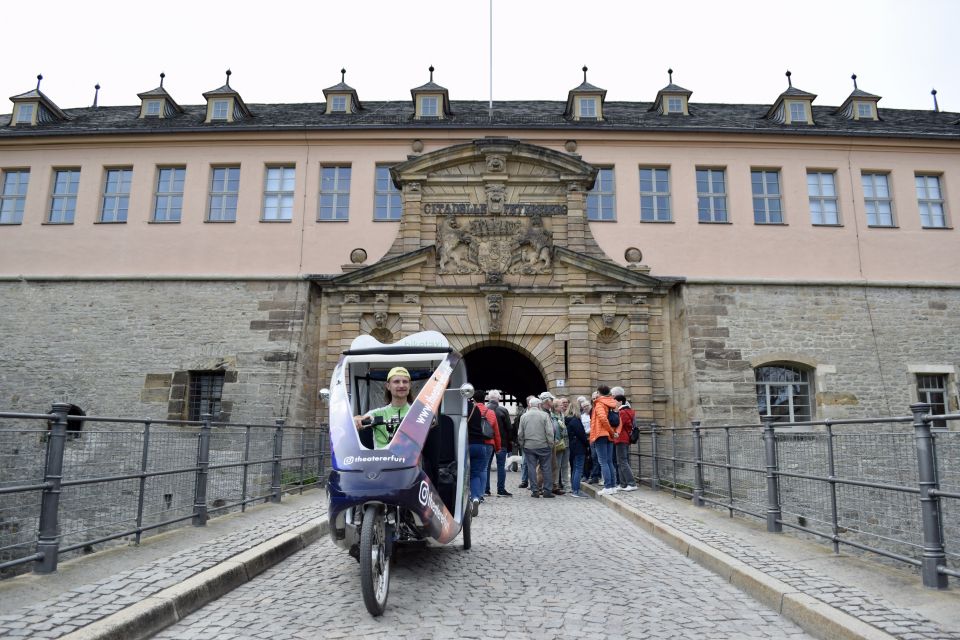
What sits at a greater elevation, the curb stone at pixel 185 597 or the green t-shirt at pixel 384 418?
the green t-shirt at pixel 384 418

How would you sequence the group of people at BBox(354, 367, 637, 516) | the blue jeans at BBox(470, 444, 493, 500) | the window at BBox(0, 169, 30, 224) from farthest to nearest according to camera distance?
1. the window at BBox(0, 169, 30, 224)
2. the group of people at BBox(354, 367, 637, 516)
3. the blue jeans at BBox(470, 444, 493, 500)

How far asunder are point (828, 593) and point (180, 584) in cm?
475

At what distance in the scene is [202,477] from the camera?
8320mm

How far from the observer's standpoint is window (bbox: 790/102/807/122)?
81.6 ft

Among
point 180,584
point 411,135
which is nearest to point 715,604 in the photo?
point 180,584

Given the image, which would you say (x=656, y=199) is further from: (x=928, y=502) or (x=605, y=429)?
(x=928, y=502)

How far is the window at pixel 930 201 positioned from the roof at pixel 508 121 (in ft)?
4.81

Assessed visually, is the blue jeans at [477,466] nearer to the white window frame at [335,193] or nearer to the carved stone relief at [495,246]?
the carved stone relief at [495,246]

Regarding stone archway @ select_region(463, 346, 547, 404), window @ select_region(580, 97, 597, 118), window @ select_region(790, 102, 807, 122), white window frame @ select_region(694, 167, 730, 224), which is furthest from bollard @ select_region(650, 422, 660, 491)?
window @ select_region(790, 102, 807, 122)

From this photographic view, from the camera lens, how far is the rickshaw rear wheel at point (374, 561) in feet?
15.6

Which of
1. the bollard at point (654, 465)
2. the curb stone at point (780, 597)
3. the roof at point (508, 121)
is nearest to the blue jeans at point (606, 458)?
the bollard at point (654, 465)

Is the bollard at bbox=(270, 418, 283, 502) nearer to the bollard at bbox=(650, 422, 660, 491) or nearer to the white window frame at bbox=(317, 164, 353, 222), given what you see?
the bollard at bbox=(650, 422, 660, 491)

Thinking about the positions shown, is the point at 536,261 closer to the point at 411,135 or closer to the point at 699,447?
the point at 411,135

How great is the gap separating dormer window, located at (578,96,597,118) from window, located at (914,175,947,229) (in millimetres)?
11023
